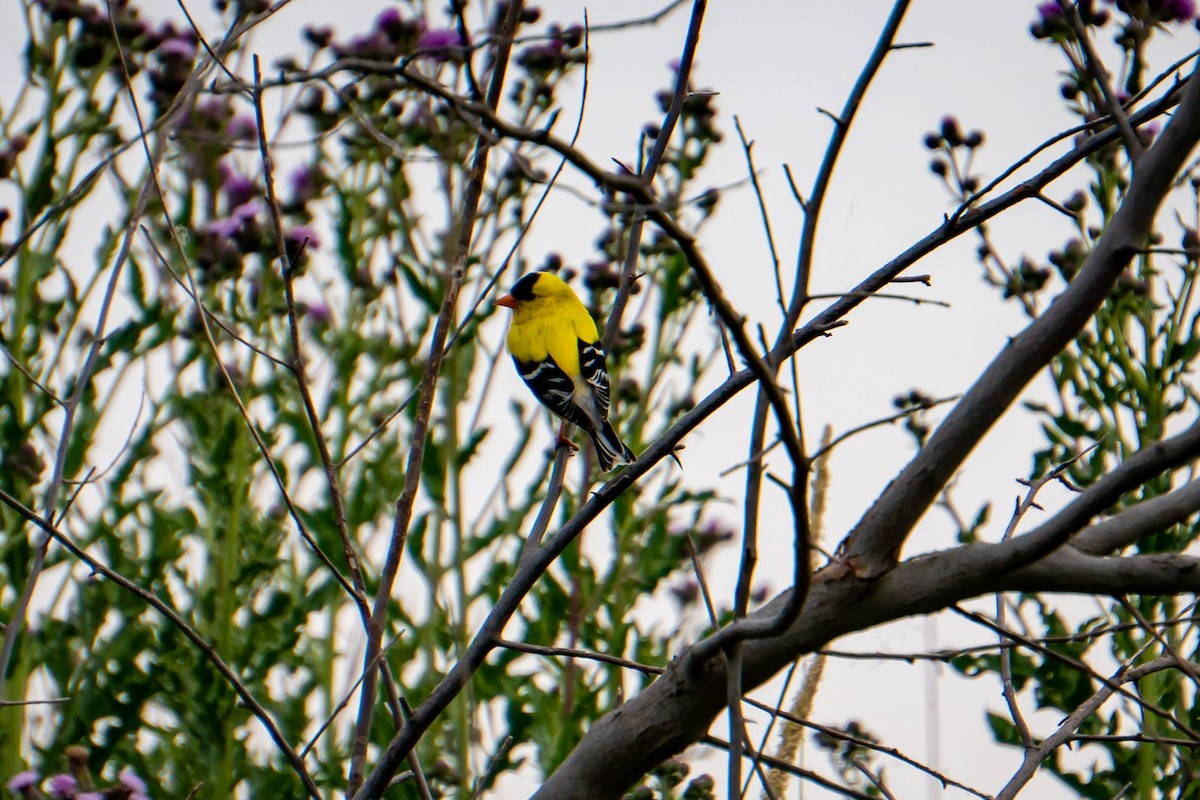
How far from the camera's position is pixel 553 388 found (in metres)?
3.45

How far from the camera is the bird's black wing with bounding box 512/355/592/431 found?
3146 mm

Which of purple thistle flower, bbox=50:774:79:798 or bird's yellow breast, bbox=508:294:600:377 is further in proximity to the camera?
bird's yellow breast, bbox=508:294:600:377

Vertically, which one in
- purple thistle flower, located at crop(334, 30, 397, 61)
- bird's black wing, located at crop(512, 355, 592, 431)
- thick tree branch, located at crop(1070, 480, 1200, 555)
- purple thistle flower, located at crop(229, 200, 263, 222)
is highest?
purple thistle flower, located at crop(334, 30, 397, 61)

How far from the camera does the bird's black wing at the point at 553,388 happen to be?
10.3 ft

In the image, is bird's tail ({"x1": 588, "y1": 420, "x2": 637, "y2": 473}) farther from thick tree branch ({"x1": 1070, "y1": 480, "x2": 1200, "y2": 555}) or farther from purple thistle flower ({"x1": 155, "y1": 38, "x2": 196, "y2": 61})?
thick tree branch ({"x1": 1070, "y1": 480, "x2": 1200, "y2": 555})

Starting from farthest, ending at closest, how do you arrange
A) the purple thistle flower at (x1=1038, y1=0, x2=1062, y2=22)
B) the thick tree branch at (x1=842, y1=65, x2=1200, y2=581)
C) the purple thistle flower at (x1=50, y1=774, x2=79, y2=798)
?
the purple thistle flower at (x1=1038, y1=0, x2=1062, y2=22) < the purple thistle flower at (x1=50, y1=774, x2=79, y2=798) < the thick tree branch at (x1=842, y1=65, x2=1200, y2=581)

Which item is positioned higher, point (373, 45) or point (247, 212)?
point (373, 45)

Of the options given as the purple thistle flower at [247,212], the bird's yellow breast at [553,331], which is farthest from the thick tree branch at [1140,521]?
the purple thistle flower at [247,212]

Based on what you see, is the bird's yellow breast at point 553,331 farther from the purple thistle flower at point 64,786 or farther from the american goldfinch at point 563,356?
the purple thistle flower at point 64,786

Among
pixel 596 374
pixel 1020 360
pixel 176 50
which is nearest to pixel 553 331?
pixel 596 374

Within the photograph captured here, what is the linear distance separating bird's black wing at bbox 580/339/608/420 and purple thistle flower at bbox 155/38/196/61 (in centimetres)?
142

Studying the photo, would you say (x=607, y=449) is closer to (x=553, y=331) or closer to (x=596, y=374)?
(x=596, y=374)

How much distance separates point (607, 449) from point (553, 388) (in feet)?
1.10

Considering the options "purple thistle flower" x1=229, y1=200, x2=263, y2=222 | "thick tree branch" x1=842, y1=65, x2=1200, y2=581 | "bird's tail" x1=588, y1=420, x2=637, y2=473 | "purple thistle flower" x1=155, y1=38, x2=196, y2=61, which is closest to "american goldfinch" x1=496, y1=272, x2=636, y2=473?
"bird's tail" x1=588, y1=420, x2=637, y2=473
